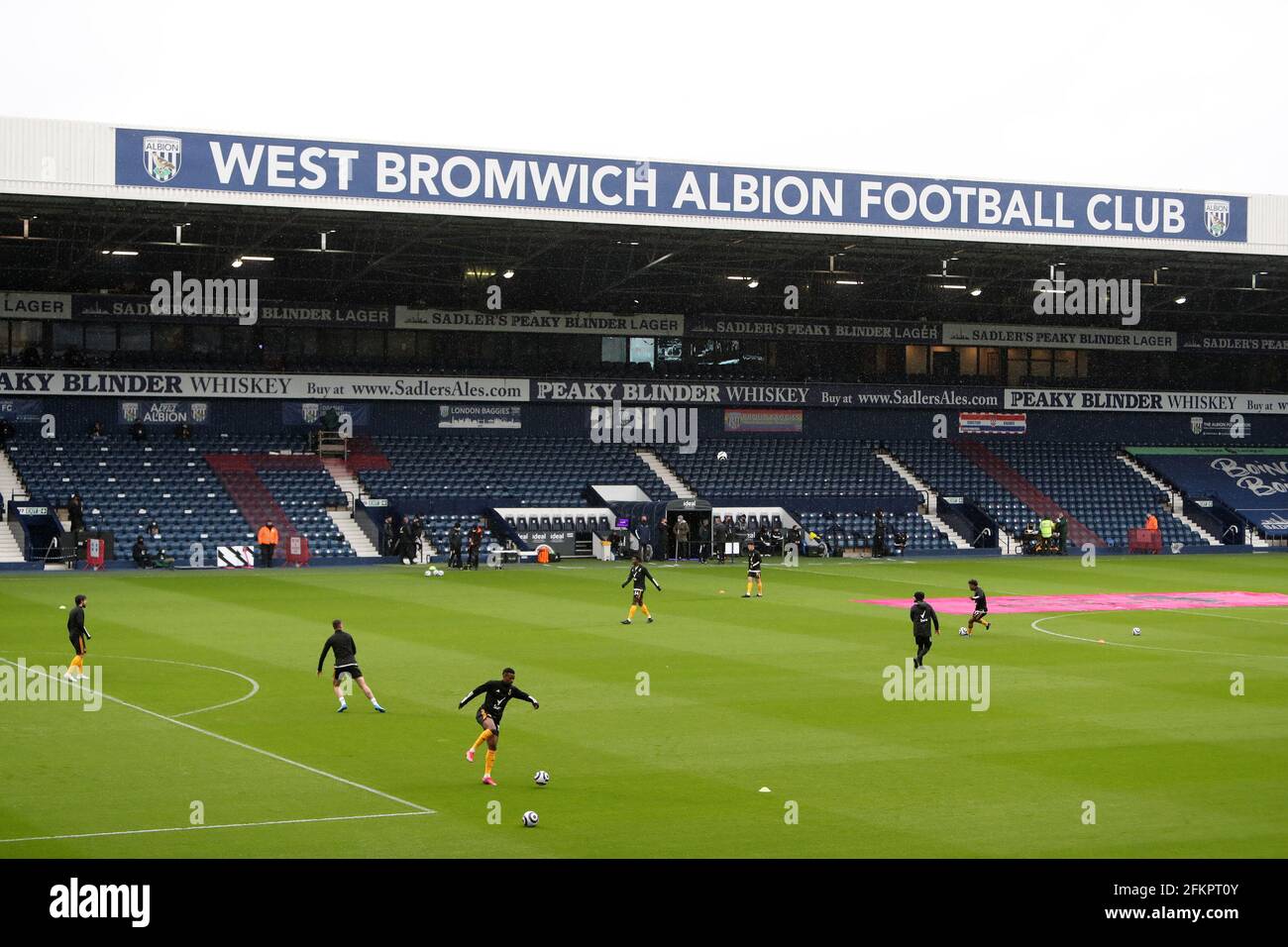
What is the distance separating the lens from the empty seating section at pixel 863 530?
63656mm

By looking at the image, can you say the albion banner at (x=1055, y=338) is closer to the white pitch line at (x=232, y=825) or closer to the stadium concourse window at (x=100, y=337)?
the stadium concourse window at (x=100, y=337)

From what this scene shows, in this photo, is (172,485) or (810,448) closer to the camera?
(172,485)

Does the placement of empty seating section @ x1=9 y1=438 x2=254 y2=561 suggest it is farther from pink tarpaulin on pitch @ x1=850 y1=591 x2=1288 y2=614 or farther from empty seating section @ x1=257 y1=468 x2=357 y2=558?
pink tarpaulin on pitch @ x1=850 y1=591 x2=1288 y2=614

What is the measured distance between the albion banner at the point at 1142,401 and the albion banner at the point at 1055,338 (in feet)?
7.11

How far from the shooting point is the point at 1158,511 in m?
71.4

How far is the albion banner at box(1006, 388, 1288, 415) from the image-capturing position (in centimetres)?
7506

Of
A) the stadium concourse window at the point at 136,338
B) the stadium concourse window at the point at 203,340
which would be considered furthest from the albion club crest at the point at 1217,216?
the stadium concourse window at the point at 136,338

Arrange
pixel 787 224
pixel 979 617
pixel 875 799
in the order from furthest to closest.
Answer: pixel 787 224 → pixel 979 617 → pixel 875 799

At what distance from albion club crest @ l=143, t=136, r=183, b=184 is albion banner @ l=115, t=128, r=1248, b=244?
0.09 ft

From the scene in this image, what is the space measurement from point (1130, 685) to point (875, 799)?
10.7 metres

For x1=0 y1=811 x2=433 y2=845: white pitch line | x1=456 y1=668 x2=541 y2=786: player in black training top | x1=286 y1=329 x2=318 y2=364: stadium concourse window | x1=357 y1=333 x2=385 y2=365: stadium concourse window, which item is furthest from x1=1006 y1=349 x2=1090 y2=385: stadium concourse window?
x1=0 y1=811 x2=433 y2=845: white pitch line
